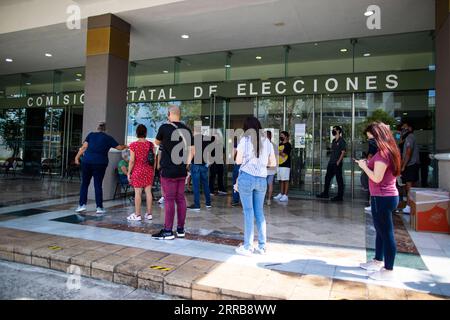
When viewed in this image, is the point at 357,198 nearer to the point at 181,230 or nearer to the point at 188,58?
the point at 181,230

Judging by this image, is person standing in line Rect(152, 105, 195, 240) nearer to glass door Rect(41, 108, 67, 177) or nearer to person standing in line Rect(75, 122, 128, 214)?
person standing in line Rect(75, 122, 128, 214)

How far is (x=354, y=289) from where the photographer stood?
9.29 ft

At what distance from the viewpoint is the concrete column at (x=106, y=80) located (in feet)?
23.9

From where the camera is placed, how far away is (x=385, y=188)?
3082 mm

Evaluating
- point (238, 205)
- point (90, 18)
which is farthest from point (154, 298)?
point (90, 18)

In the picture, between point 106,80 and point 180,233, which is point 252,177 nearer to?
point 180,233

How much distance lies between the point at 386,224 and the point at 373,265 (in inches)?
21.1

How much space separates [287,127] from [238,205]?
350 cm

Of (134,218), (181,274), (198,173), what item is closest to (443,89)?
(198,173)

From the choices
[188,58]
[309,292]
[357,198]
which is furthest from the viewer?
[188,58]

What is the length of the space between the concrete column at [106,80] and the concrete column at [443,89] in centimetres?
633

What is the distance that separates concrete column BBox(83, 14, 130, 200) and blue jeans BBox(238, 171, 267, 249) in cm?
458

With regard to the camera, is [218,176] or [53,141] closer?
[218,176]

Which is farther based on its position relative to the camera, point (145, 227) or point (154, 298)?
point (145, 227)
